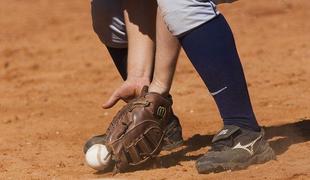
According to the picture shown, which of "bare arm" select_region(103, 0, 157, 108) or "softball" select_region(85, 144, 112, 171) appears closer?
"softball" select_region(85, 144, 112, 171)

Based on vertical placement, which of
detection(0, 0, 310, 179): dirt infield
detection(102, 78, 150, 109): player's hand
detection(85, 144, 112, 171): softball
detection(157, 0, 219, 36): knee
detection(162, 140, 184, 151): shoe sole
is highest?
detection(157, 0, 219, 36): knee

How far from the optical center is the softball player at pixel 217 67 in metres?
3.83

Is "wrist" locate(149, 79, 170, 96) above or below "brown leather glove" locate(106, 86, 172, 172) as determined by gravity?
above

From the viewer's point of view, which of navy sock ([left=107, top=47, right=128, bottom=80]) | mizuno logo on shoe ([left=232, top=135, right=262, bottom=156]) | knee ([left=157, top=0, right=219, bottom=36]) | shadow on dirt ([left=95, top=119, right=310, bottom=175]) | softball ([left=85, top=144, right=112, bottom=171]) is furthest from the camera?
navy sock ([left=107, top=47, right=128, bottom=80])

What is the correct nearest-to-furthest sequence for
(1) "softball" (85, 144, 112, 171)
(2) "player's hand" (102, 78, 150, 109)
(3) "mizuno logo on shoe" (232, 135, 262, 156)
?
(3) "mizuno logo on shoe" (232, 135, 262, 156) → (1) "softball" (85, 144, 112, 171) → (2) "player's hand" (102, 78, 150, 109)

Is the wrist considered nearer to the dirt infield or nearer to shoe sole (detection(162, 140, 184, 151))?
the dirt infield

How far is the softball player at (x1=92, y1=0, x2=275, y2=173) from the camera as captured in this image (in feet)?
12.6

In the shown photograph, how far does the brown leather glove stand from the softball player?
18 cm

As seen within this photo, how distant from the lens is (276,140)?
4.47m

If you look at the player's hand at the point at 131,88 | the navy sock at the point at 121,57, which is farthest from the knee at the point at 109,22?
the player's hand at the point at 131,88

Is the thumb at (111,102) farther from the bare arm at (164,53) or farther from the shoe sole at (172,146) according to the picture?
the shoe sole at (172,146)

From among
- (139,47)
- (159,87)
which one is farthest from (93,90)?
(159,87)

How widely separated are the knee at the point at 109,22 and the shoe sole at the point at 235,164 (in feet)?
3.20

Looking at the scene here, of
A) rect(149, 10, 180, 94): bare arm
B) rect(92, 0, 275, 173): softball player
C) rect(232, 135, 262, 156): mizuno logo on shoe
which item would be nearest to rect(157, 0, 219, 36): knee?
rect(92, 0, 275, 173): softball player
